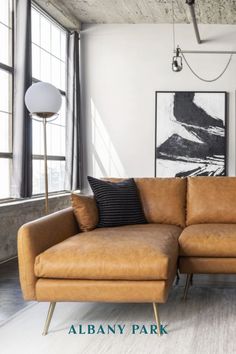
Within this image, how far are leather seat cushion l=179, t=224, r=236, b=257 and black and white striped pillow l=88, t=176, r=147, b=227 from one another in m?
0.56

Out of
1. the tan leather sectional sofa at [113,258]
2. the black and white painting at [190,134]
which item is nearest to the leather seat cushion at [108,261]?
the tan leather sectional sofa at [113,258]

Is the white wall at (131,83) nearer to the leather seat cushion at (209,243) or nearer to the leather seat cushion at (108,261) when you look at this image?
the leather seat cushion at (209,243)

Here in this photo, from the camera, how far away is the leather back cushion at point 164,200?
12.3ft

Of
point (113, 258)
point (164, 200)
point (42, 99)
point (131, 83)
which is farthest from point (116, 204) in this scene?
point (131, 83)

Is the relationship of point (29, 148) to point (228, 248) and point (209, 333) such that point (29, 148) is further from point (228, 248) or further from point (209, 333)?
point (209, 333)

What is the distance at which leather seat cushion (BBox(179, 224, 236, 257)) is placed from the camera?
3.03m

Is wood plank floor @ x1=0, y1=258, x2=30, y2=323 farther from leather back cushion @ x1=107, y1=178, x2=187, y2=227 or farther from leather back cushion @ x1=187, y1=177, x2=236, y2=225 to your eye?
leather back cushion @ x1=187, y1=177, x2=236, y2=225

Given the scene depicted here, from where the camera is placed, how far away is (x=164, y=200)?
3797 mm

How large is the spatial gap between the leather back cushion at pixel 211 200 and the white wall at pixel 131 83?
2858 mm

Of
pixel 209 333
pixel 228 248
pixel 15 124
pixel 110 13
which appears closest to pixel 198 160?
pixel 110 13

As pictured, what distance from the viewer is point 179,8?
19.5 feet

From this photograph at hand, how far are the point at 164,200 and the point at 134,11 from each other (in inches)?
135

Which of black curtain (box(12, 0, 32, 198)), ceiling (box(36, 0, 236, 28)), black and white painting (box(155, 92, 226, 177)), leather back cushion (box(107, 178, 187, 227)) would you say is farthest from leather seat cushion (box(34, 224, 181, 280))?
black and white painting (box(155, 92, 226, 177))

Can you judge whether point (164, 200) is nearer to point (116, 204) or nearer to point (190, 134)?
point (116, 204)
